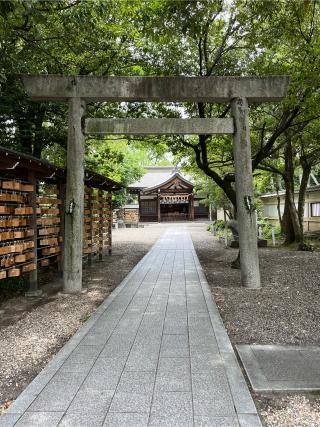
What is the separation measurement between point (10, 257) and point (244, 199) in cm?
454

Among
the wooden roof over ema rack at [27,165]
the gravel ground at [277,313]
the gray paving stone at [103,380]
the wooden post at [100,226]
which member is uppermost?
the wooden roof over ema rack at [27,165]

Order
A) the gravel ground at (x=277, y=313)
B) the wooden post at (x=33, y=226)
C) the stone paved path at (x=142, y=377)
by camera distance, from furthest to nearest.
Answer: the wooden post at (x=33, y=226) → the gravel ground at (x=277, y=313) → the stone paved path at (x=142, y=377)

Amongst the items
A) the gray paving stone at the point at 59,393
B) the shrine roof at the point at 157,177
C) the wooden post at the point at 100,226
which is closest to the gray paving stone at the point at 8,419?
the gray paving stone at the point at 59,393

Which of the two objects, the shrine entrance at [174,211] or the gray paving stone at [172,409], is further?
the shrine entrance at [174,211]

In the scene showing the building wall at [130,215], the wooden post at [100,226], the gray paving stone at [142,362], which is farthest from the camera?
the building wall at [130,215]

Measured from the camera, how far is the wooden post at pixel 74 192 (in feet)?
22.5

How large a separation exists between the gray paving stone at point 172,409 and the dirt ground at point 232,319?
1.98 feet

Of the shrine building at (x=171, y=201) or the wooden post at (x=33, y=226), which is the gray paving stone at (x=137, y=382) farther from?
the shrine building at (x=171, y=201)

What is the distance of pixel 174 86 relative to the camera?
6926mm

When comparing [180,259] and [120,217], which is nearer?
[180,259]

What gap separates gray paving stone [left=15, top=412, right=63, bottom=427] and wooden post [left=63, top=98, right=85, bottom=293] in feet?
13.9

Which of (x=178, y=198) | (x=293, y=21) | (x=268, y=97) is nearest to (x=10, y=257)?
(x=268, y=97)

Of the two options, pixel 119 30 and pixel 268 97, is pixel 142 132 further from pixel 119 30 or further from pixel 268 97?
pixel 119 30

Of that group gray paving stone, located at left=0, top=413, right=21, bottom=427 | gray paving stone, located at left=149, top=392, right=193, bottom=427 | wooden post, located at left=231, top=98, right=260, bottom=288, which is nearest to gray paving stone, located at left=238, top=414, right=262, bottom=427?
gray paving stone, located at left=149, top=392, right=193, bottom=427
